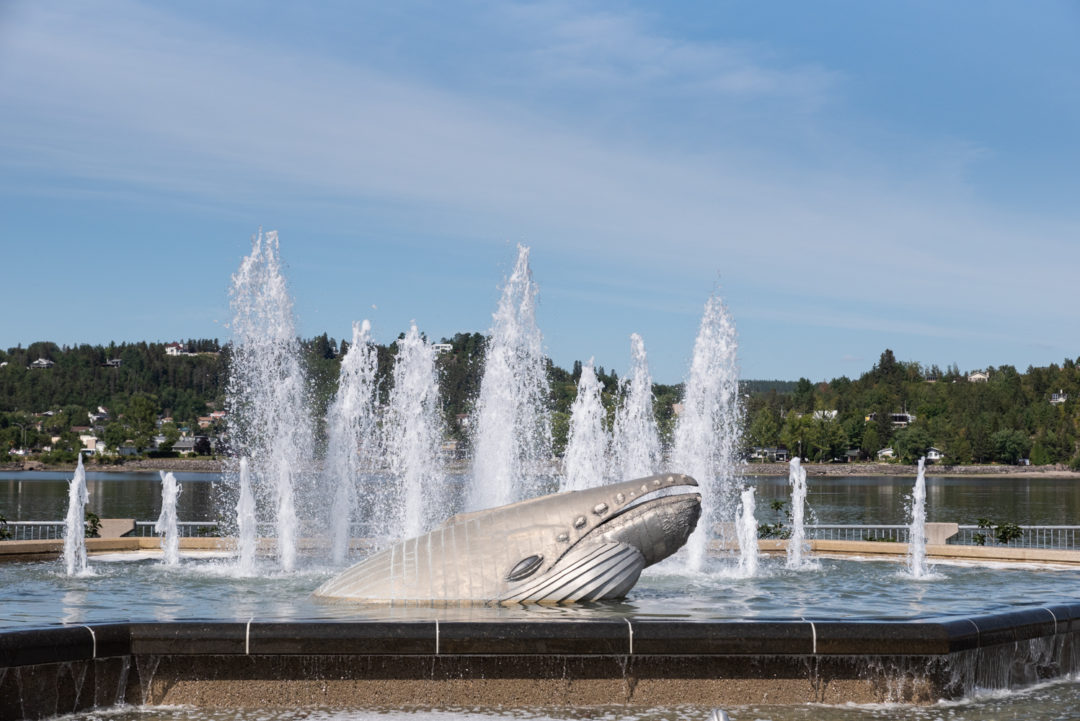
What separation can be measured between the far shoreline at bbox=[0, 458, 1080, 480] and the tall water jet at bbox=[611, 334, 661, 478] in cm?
12681

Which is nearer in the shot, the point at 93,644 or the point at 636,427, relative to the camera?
the point at 93,644

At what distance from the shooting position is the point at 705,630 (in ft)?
32.9

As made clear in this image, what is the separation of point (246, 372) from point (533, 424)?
271 inches

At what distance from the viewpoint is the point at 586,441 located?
2748 cm

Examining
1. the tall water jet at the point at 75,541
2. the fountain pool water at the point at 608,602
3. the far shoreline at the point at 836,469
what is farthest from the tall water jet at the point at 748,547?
the far shoreline at the point at 836,469

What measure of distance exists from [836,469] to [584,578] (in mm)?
162875

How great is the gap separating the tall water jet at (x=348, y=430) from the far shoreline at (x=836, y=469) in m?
128

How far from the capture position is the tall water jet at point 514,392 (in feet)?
86.6

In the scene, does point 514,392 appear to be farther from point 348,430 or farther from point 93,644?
point 93,644

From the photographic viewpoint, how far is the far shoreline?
516 feet

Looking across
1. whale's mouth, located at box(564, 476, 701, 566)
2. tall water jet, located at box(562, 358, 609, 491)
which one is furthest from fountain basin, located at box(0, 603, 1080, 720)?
tall water jet, located at box(562, 358, 609, 491)

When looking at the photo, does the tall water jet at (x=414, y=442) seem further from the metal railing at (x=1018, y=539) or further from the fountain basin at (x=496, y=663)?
the fountain basin at (x=496, y=663)

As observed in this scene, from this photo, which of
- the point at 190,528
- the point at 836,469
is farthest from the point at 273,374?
the point at 836,469

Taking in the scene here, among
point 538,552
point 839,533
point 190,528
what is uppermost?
point 538,552
